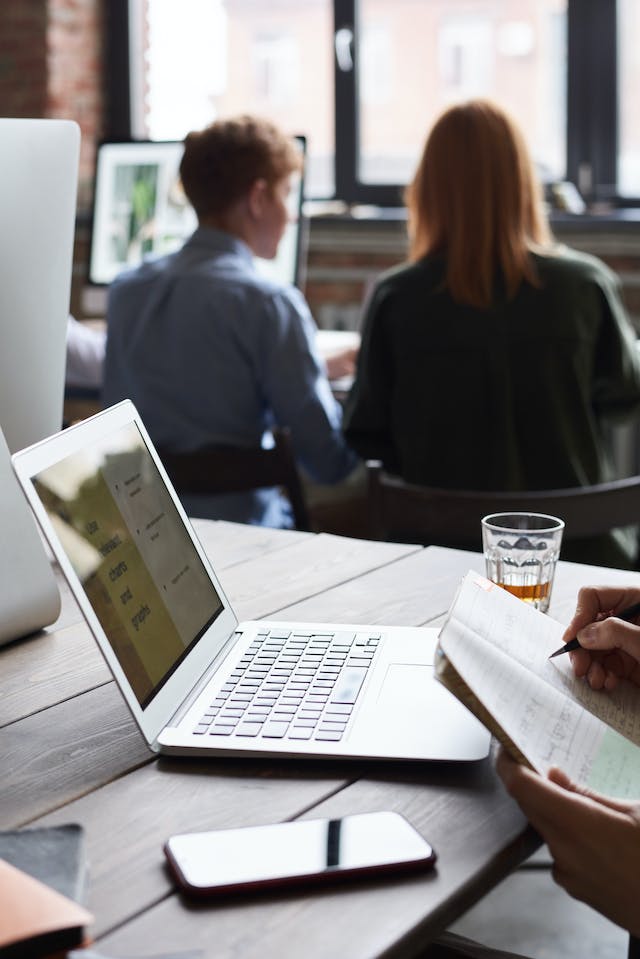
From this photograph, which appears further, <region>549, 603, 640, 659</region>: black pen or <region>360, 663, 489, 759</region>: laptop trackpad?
<region>549, 603, 640, 659</region>: black pen

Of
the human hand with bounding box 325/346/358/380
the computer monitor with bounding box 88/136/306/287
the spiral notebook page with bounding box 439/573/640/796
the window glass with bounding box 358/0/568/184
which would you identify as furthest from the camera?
the window glass with bounding box 358/0/568/184

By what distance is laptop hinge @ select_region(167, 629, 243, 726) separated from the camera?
87cm

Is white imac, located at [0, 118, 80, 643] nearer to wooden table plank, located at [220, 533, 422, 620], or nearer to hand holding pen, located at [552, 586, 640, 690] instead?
wooden table plank, located at [220, 533, 422, 620]

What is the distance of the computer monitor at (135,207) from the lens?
3199 millimetres

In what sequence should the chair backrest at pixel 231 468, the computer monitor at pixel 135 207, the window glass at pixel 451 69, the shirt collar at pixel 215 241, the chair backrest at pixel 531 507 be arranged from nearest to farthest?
the chair backrest at pixel 531 507, the chair backrest at pixel 231 468, the shirt collar at pixel 215 241, the computer monitor at pixel 135 207, the window glass at pixel 451 69

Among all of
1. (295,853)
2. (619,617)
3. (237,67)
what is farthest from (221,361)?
(237,67)

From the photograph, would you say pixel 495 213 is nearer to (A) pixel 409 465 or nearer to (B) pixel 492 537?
(A) pixel 409 465

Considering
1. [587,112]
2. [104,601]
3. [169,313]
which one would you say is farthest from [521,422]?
[587,112]

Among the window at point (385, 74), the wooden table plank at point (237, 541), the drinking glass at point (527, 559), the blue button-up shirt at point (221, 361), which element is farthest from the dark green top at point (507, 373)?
the window at point (385, 74)

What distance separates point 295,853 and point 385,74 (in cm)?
379

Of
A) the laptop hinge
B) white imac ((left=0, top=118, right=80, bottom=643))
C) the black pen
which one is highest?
white imac ((left=0, top=118, right=80, bottom=643))

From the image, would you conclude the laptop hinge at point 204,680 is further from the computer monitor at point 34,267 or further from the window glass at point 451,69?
the window glass at point 451,69

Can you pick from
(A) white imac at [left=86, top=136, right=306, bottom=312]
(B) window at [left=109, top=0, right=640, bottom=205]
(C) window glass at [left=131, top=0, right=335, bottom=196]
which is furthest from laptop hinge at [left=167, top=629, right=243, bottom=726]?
(C) window glass at [left=131, top=0, right=335, bottom=196]

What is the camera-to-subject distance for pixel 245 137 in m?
2.33
